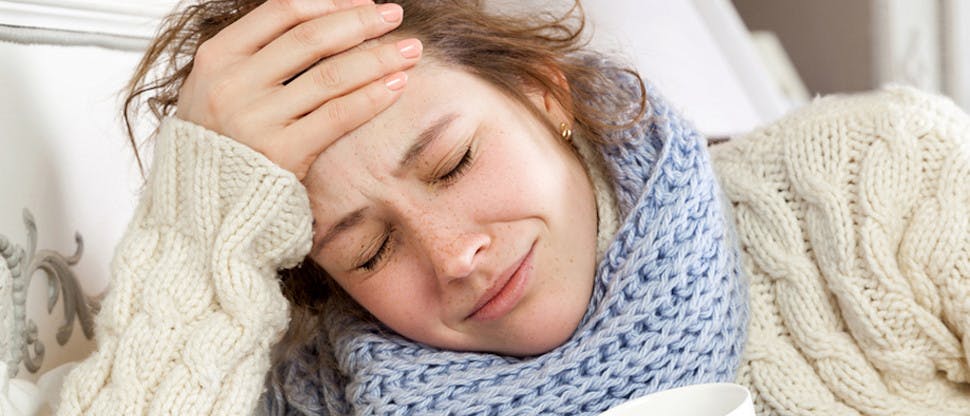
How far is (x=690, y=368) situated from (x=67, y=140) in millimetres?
642

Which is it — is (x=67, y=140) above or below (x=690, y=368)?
above

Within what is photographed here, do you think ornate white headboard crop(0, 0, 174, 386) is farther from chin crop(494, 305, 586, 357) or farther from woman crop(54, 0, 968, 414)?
chin crop(494, 305, 586, 357)

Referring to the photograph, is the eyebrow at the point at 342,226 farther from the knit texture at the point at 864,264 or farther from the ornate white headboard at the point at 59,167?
the knit texture at the point at 864,264

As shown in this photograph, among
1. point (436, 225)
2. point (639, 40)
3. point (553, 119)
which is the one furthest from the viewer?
point (639, 40)

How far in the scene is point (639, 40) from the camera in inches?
79.7

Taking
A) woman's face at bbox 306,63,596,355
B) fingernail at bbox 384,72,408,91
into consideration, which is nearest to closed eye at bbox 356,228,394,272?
woman's face at bbox 306,63,596,355

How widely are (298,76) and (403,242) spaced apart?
18 cm

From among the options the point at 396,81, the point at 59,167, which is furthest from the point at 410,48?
the point at 59,167

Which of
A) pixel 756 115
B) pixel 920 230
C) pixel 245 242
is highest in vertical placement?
pixel 245 242

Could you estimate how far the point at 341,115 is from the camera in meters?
0.89

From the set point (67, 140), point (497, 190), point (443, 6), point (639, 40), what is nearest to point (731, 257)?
point (497, 190)

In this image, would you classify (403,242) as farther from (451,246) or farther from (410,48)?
(410,48)

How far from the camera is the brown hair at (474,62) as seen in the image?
100 centimetres

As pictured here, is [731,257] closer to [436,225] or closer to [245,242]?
[436,225]
